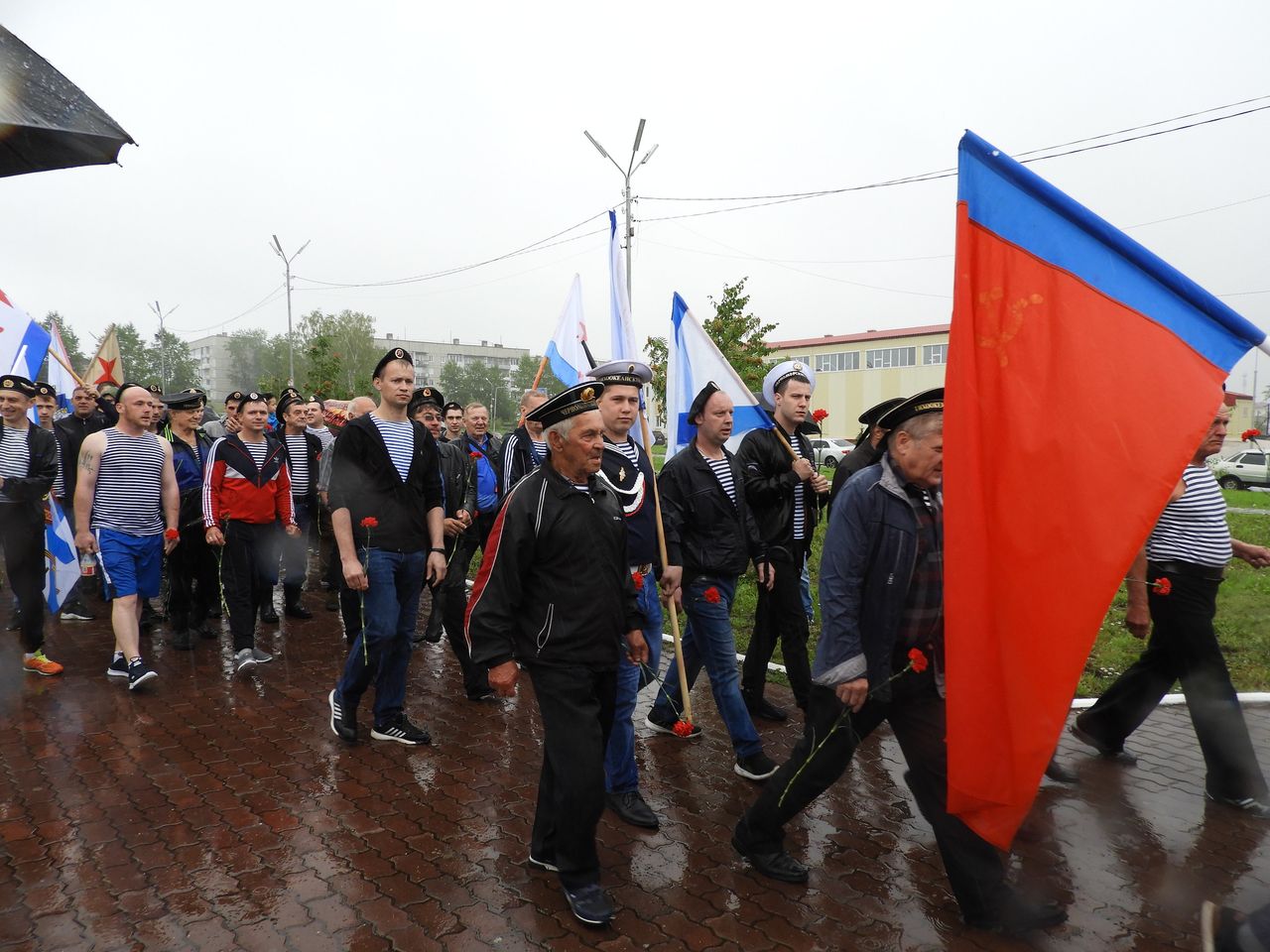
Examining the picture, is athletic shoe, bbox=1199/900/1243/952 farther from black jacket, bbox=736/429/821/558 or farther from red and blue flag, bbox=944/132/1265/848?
black jacket, bbox=736/429/821/558

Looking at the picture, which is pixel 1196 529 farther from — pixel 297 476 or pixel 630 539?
pixel 297 476

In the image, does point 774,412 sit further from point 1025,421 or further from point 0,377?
point 0,377

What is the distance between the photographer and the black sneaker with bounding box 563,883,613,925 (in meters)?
3.35

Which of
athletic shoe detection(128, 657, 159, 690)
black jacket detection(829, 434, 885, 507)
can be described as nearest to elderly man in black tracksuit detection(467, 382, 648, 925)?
black jacket detection(829, 434, 885, 507)

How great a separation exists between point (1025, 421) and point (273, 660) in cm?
617

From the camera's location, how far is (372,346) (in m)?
66.5

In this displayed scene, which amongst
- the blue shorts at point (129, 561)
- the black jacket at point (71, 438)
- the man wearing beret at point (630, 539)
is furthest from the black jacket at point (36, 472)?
the man wearing beret at point (630, 539)

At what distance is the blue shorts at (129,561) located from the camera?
6305 millimetres

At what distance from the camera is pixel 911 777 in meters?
3.57

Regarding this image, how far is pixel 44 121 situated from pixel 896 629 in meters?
3.19

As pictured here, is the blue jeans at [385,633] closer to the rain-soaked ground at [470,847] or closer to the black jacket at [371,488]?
the black jacket at [371,488]

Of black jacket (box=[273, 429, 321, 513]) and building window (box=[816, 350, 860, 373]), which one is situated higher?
building window (box=[816, 350, 860, 373])

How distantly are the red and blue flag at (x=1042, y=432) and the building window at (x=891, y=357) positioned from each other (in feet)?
220

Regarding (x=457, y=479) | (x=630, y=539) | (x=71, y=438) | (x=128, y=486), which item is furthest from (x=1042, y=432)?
(x=71, y=438)
